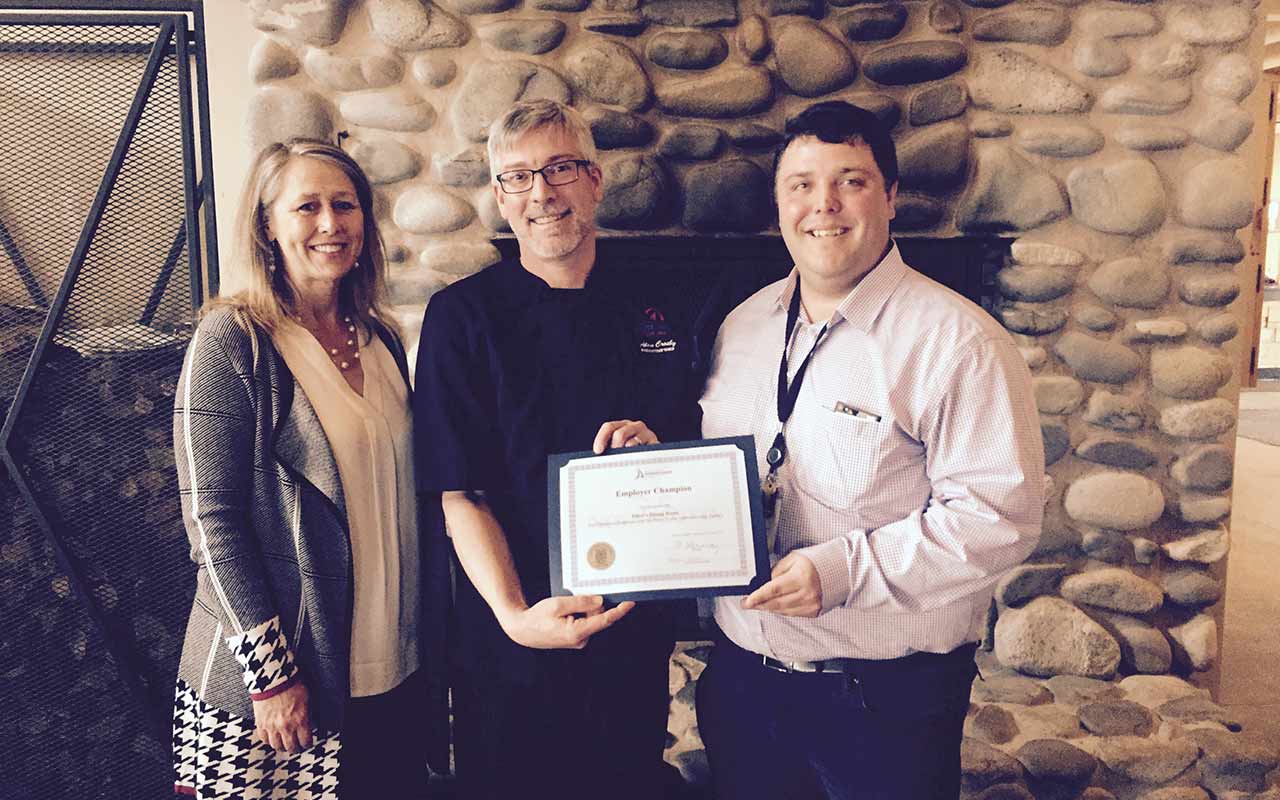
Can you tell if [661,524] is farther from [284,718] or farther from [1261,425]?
[1261,425]

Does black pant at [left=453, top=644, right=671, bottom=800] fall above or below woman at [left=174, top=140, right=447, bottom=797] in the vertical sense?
below

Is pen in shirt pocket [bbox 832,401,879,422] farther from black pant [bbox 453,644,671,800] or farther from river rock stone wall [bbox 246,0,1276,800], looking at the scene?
river rock stone wall [bbox 246,0,1276,800]

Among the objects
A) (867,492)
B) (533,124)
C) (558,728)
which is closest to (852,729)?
(867,492)

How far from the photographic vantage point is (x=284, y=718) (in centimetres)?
137

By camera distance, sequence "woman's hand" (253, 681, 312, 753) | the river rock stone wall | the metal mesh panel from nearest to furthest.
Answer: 1. "woman's hand" (253, 681, 312, 753)
2. the river rock stone wall
3. the metal mesh panel

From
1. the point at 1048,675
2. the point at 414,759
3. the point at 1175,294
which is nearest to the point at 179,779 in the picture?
the point at 414,759

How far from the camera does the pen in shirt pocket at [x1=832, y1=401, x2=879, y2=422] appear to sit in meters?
1.30

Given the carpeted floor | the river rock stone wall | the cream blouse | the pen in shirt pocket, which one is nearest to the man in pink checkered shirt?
the pen in shirt pocket

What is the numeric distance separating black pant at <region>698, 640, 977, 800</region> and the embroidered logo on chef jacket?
0.56 meters

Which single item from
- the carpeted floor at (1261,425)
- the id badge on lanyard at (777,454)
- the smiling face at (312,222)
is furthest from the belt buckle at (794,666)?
the carpeted floor at (1261,425)

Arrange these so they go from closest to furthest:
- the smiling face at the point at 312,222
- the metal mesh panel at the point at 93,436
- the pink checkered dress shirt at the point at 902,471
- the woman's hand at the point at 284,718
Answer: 1. the pink checkered dress shirt at the point at 902,471
2. the woman's hand at the point at 284,718
3. the smiling face at the point at 312,222
4. the metal mesh panel at the point at 93,436

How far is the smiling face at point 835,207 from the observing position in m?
1.34

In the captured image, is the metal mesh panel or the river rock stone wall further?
the metal mesh panel

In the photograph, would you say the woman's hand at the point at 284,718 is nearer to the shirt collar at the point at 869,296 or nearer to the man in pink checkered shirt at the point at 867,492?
the man in pink checkered shirt at the point at 867,492
